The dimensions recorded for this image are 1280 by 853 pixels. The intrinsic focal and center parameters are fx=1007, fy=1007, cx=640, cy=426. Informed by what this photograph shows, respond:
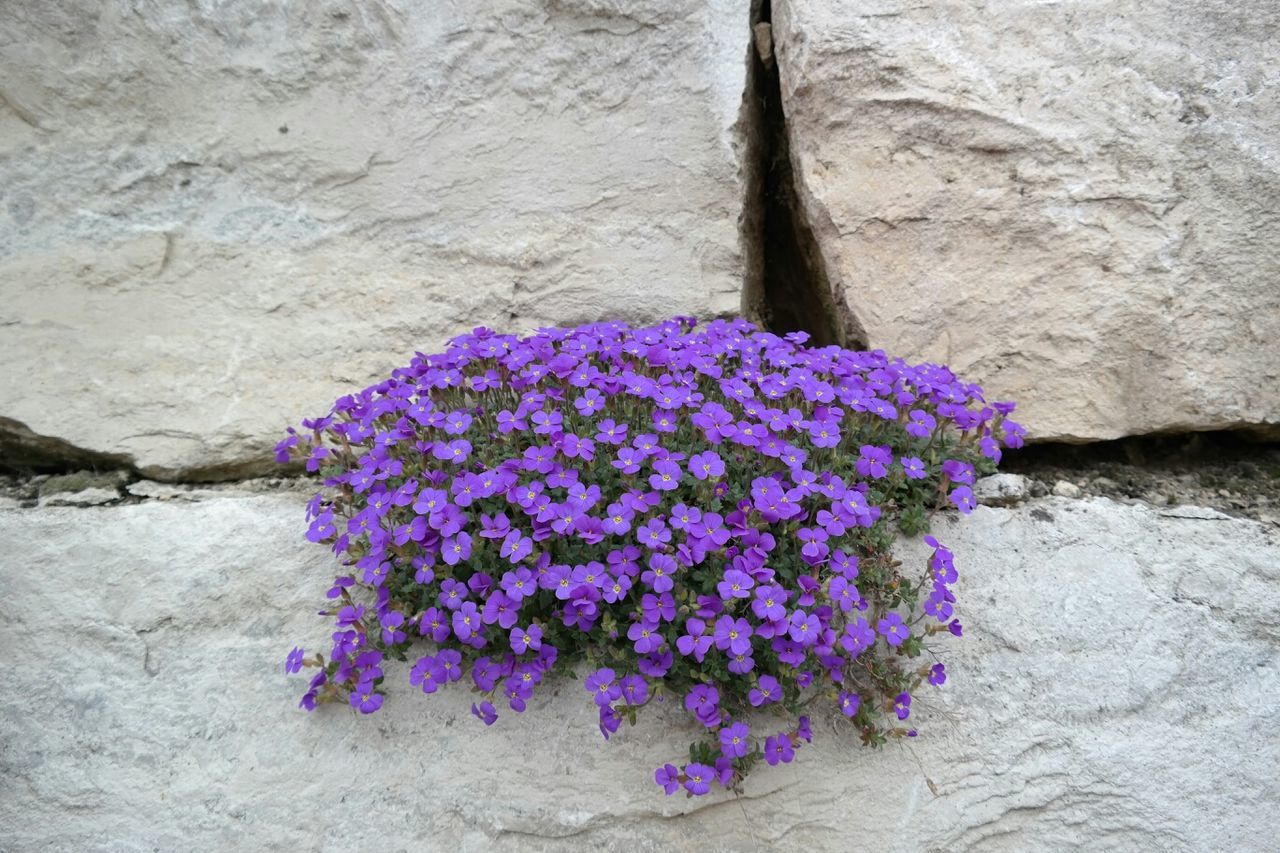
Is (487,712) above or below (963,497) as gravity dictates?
below

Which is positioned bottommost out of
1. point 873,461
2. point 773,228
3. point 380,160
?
point 873,461

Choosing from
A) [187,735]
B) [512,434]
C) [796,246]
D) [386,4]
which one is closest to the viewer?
[187,735]

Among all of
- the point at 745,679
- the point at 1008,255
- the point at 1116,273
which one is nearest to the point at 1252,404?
the point at 1116,273

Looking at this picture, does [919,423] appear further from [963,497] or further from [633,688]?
[633,688]

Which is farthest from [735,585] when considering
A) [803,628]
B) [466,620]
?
[466,620]

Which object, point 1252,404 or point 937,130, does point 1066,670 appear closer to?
point 1252,404

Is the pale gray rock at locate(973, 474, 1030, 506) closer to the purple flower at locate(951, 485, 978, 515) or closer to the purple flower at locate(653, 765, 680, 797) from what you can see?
the purple flower at locate(951, 485, 978, 515)

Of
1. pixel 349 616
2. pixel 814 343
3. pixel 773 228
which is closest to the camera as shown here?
pixel 349 616
